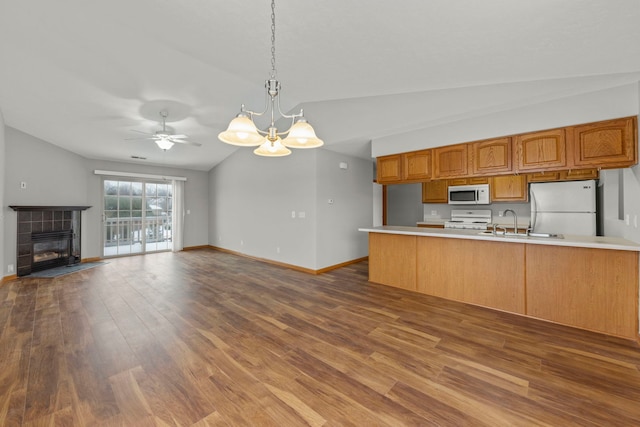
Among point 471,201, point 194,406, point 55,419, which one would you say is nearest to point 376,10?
point 194,406

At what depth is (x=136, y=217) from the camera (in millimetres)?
6621

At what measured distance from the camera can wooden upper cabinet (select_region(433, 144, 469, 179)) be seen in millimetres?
3369

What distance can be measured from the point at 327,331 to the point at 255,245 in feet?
12.6

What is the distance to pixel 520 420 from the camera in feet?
4.66

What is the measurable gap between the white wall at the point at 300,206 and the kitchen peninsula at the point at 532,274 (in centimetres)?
145

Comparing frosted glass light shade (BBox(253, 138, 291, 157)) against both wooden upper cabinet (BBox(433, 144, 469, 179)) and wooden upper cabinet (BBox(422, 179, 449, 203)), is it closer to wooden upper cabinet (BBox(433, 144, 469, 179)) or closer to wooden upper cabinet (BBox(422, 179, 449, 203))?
wooden upper cabinet (BBox(433, 144, 469, 179))

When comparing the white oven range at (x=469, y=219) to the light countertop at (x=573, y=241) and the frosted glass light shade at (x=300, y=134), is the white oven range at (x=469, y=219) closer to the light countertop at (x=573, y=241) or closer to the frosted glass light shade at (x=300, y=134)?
the light countertop at (x=573, y=241)

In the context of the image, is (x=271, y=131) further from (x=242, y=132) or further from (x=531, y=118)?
(x=531, y=118)

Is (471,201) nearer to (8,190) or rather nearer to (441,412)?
(441,412)

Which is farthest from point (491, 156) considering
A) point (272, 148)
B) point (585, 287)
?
point (272, 148)

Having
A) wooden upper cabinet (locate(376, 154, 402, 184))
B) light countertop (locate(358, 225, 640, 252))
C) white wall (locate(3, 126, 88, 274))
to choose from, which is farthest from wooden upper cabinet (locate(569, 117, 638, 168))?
white wall (locate(3, 126, 88, 274))

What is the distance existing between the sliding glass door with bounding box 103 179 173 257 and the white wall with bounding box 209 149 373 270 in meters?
2.15

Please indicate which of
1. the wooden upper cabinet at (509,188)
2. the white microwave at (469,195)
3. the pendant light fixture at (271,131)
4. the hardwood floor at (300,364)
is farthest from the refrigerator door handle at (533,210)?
the pendant light fixture at (271,131)

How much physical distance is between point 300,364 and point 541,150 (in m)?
3.44
